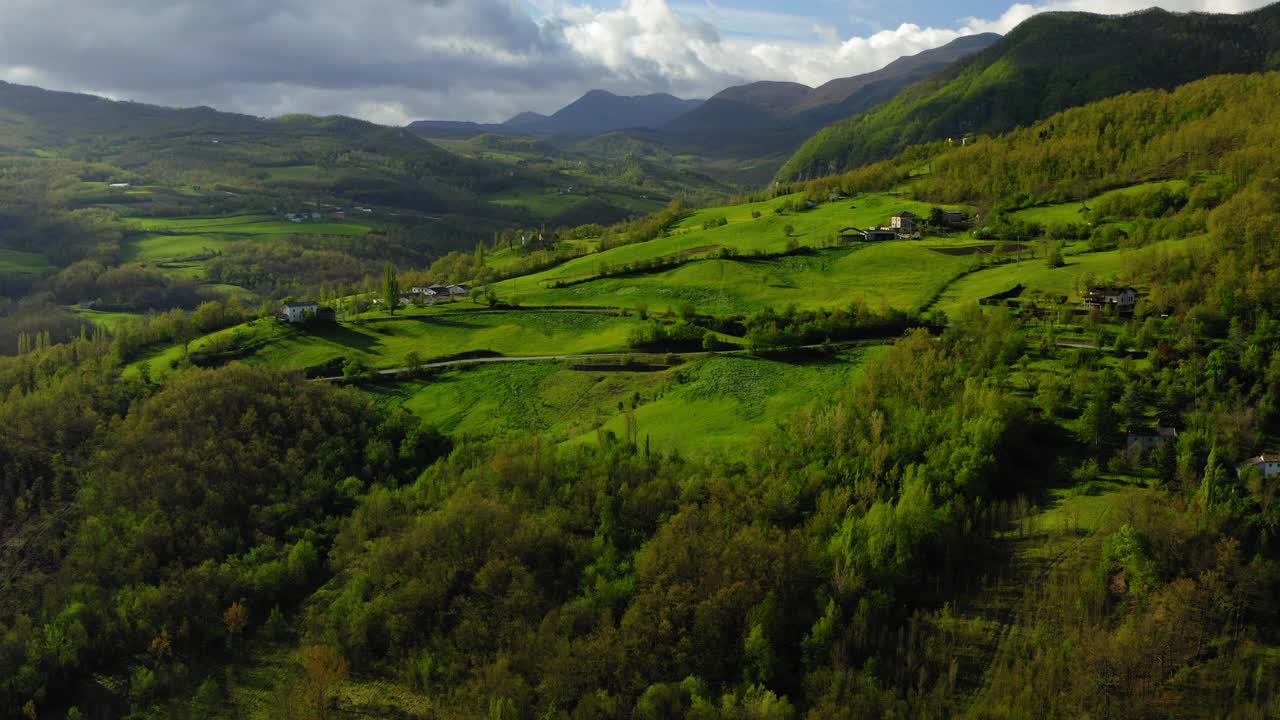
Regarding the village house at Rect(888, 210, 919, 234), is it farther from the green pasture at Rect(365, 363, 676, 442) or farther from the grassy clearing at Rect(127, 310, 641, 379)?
the green pasture at Rect(365, 363, 676, 442)

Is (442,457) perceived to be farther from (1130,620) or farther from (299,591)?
(1130,620)

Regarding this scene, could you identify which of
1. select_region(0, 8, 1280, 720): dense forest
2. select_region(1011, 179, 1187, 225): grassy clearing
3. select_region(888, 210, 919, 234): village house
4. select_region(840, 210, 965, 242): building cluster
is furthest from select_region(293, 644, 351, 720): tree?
select_region(1011, 179, 1187, 225): grassy clearing

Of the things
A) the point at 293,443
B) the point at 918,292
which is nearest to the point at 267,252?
the point at 293,443

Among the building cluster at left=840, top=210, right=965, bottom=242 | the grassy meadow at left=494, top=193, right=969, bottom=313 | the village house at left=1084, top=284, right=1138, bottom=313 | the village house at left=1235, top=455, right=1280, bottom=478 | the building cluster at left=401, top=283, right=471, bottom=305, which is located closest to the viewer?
the village house at left=1235, top=455, right=1280, bottom=478

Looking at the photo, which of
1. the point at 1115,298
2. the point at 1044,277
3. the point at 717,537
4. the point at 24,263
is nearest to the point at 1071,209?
the point at 1044,277

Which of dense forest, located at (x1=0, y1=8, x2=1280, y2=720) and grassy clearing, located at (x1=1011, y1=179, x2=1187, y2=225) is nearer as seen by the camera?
dense forest, located at (x1=0, y1=8, x2=1280, y2=720)
